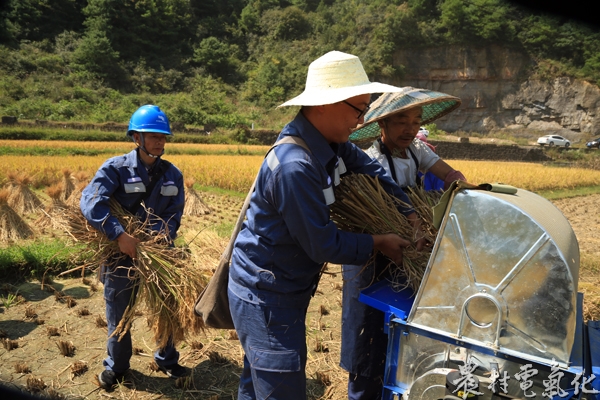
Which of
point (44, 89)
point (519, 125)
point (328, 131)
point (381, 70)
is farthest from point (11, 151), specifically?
point (519, 125)

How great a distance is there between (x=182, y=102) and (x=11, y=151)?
21.2 meters

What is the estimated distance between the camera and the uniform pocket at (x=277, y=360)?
6.44 feet

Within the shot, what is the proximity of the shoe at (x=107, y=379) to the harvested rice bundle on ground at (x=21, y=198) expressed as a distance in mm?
5275

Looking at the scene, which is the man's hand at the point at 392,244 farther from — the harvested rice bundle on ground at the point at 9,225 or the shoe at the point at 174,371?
the harvested rice bundle on ground at the point at 9,225

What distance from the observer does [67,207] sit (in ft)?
11.4

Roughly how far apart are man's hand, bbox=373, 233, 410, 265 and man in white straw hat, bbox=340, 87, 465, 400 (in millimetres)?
312

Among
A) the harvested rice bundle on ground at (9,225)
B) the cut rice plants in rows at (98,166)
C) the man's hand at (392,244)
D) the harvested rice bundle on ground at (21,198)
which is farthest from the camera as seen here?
the cut rice plants in rows at (98,166)

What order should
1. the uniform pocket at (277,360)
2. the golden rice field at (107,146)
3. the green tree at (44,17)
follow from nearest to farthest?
1. the uniform pocket at (277,360)
2. the golden rice field at (107,146)
3. the green tree at (44,17)

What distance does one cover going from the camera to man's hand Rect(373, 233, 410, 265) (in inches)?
84.4

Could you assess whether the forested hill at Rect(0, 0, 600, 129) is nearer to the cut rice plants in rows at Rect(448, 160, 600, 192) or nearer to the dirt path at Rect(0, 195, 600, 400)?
the cut rice plants in rows at Rect(448, 160, 600, 192)

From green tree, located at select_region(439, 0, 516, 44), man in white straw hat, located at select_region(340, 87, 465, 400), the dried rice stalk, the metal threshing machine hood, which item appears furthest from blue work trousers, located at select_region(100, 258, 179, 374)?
green tree, located at select_region(439, 0, 516, 44)

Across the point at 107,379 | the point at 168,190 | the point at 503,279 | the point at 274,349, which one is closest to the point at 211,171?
the point at 168,190

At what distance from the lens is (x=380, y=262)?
259cm

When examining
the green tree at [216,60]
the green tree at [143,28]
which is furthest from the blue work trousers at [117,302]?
the green tree at [216,60]
